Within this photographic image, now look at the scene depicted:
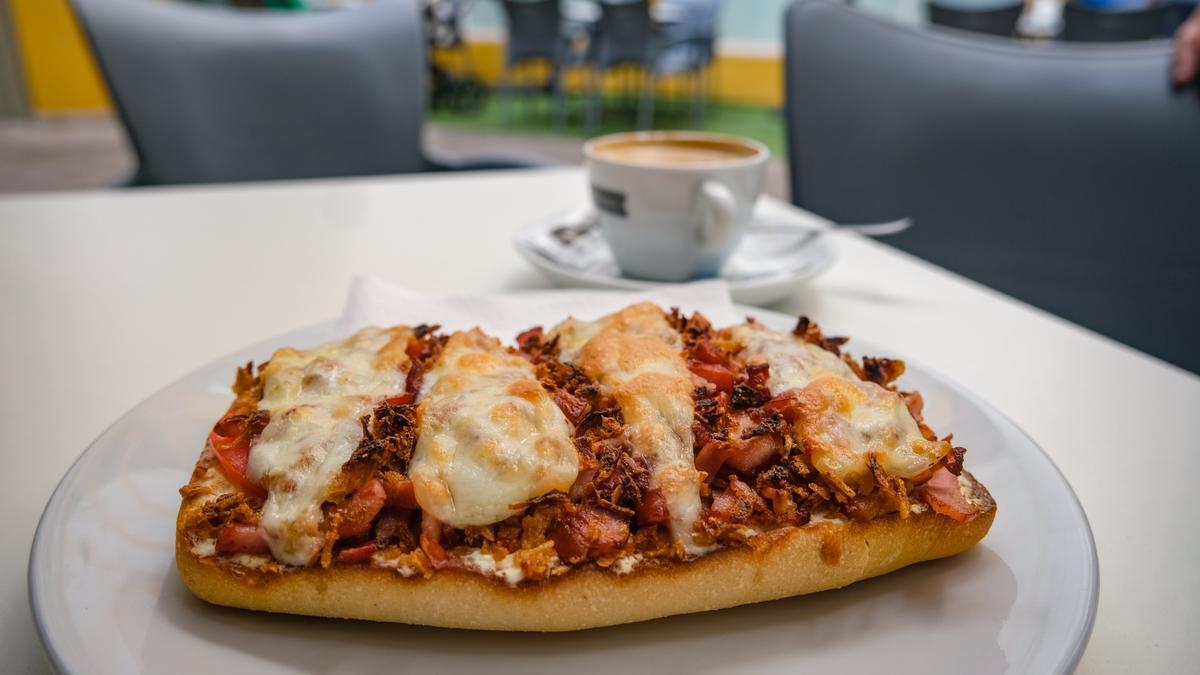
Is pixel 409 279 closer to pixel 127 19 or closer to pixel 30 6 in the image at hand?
pixel 127 19

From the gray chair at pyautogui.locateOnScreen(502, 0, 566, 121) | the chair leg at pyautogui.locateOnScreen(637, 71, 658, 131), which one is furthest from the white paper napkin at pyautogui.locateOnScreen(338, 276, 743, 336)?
the chair leg at pyautogui.locateOnScreen(637, 71, 658, 131)

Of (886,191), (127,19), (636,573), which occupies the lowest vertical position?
(886,191)

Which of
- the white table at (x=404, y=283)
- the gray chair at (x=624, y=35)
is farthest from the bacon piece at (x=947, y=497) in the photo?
the gray chair at (x=624, y=35)

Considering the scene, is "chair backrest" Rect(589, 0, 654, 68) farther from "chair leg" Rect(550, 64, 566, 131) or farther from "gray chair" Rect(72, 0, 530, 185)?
"gray chair" Rect(72, 0, 530, 185)

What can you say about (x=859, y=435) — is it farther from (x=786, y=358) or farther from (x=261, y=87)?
(x=261, y=87)

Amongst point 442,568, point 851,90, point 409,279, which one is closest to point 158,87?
point 409,279

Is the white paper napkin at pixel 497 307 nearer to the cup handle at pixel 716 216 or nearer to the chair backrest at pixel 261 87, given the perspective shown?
the cup handle at pixel 716 216
